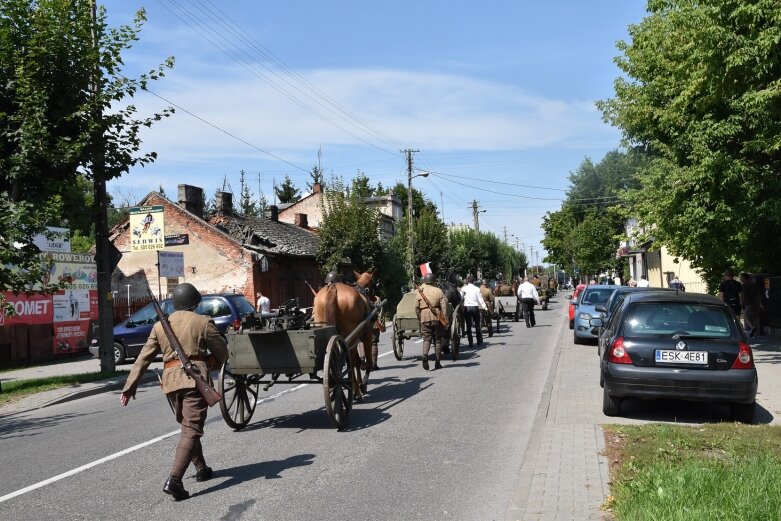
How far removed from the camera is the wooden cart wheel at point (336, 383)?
837 cm

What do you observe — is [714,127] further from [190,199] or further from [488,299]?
[190,199]

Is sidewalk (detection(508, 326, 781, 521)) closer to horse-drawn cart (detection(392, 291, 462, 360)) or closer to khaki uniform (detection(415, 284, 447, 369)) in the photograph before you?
khaki uniform (detection(415, 284, 447, 369))

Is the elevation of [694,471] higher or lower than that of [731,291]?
lower

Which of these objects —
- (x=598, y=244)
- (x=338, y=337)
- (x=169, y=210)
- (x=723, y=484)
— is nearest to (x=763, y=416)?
(x=723, y=484)

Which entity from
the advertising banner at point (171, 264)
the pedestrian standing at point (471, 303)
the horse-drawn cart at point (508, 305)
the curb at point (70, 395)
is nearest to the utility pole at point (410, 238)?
the horse-drawn cart at point (508, 305)

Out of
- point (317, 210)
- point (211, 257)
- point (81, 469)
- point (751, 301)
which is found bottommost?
point (81, 469)

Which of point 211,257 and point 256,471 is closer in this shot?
point 256,471

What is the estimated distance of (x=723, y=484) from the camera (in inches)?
210

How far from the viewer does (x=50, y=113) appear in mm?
15125

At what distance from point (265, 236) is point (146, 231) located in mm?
14641

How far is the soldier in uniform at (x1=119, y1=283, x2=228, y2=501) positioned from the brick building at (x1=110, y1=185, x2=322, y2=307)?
29.0m

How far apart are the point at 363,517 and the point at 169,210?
33.7 m

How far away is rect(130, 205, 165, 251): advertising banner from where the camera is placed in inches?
990

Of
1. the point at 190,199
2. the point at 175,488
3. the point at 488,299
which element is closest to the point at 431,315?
the point at 175,488
